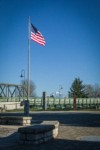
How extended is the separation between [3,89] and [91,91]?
71485mm

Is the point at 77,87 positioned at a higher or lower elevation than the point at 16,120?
higher

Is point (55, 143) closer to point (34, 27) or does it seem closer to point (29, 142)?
point (29, 142)

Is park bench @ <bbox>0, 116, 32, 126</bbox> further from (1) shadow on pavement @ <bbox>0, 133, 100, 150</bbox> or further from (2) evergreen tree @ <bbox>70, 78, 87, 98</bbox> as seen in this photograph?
(2) evergreen tree @ <bbox>70, 78, 87, 98</bbox>

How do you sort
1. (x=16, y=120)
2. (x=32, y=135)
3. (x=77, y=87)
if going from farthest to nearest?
(x=77, y=87), (x=16, y=120), (x=32, y=135)

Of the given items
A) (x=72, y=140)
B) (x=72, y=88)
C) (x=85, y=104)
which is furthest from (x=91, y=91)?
(x=72, y=140)

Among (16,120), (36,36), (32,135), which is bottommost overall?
(32,135)

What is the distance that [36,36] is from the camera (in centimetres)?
2564

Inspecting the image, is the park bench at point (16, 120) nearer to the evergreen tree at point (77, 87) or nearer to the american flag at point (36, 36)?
the american flag at point (36, 36)

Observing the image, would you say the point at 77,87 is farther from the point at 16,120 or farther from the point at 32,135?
the point at 32,135

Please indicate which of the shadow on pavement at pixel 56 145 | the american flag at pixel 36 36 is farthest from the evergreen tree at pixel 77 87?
the shadow on pavement at pixel 56 145

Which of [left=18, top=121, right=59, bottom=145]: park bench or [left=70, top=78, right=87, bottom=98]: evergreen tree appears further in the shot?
[left=70, top=78, right=87, bottom=98]: evergreen tree

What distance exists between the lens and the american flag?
83.3 ft

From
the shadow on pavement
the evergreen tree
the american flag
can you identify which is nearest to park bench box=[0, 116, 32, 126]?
the shadow on pavement

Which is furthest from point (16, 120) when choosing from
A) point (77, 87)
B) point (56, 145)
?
point (77, 87)
